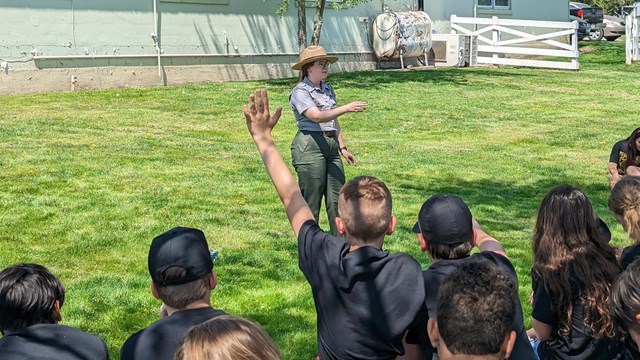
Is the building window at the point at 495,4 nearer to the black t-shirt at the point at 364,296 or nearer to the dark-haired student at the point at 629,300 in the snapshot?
the black t-shirt at the point at 364,296

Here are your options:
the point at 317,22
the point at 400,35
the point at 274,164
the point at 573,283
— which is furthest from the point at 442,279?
the point at 400,35

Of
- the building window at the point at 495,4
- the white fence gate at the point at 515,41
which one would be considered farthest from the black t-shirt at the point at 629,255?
the building window at the point at 495,4

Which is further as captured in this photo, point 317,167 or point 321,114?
point 317,167

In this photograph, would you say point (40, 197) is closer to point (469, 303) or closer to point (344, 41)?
point (469, 303)

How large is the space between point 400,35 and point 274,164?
20.9 m

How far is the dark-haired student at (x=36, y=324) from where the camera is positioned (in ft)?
11.2

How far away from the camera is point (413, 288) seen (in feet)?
11.7

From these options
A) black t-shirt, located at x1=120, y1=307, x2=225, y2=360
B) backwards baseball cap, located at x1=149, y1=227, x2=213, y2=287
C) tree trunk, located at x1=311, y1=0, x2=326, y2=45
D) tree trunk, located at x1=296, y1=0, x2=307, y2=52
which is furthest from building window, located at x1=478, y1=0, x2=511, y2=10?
black t-shirt, located at x1=120, y1=307, x2=225, y2=360

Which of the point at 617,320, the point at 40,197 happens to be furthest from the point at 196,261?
the point at 40,197

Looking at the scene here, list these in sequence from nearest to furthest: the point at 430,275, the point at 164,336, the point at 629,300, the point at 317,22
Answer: the point at 629,300 → the point at 164,336 → the point at 430,275 → the point at 317,22

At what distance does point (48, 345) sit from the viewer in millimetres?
3438

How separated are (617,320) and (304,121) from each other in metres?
4.30

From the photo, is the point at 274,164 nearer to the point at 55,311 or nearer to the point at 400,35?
the point at 55,311

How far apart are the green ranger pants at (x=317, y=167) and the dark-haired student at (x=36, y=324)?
3.62m
